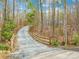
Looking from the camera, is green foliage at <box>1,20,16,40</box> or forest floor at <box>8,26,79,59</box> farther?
green foliage at <box>1,20,16,40</box>

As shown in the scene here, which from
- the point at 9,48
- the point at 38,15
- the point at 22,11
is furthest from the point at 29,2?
the point at 9,48

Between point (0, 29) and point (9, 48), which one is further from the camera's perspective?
point (0, 29)

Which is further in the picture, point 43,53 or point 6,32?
point 6,32

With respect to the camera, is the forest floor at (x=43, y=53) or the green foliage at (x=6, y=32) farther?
the green foliage at (x=6, y=32)

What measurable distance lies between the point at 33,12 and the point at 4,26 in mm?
45113

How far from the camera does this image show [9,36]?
3203 centimetres

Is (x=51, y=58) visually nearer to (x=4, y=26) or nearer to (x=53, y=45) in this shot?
(x=53, y=45)

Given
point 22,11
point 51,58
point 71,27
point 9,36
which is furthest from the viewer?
point 22,11

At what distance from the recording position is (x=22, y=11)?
10675cm

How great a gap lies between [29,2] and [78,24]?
132 feet

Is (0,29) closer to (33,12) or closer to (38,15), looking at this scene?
(38,15)

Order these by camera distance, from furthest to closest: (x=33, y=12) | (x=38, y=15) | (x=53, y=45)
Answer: (x=33, y=12) → (x=38, y=15) → (x=53, y=45)

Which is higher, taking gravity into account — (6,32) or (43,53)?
(6,32)

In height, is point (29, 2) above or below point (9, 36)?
above
